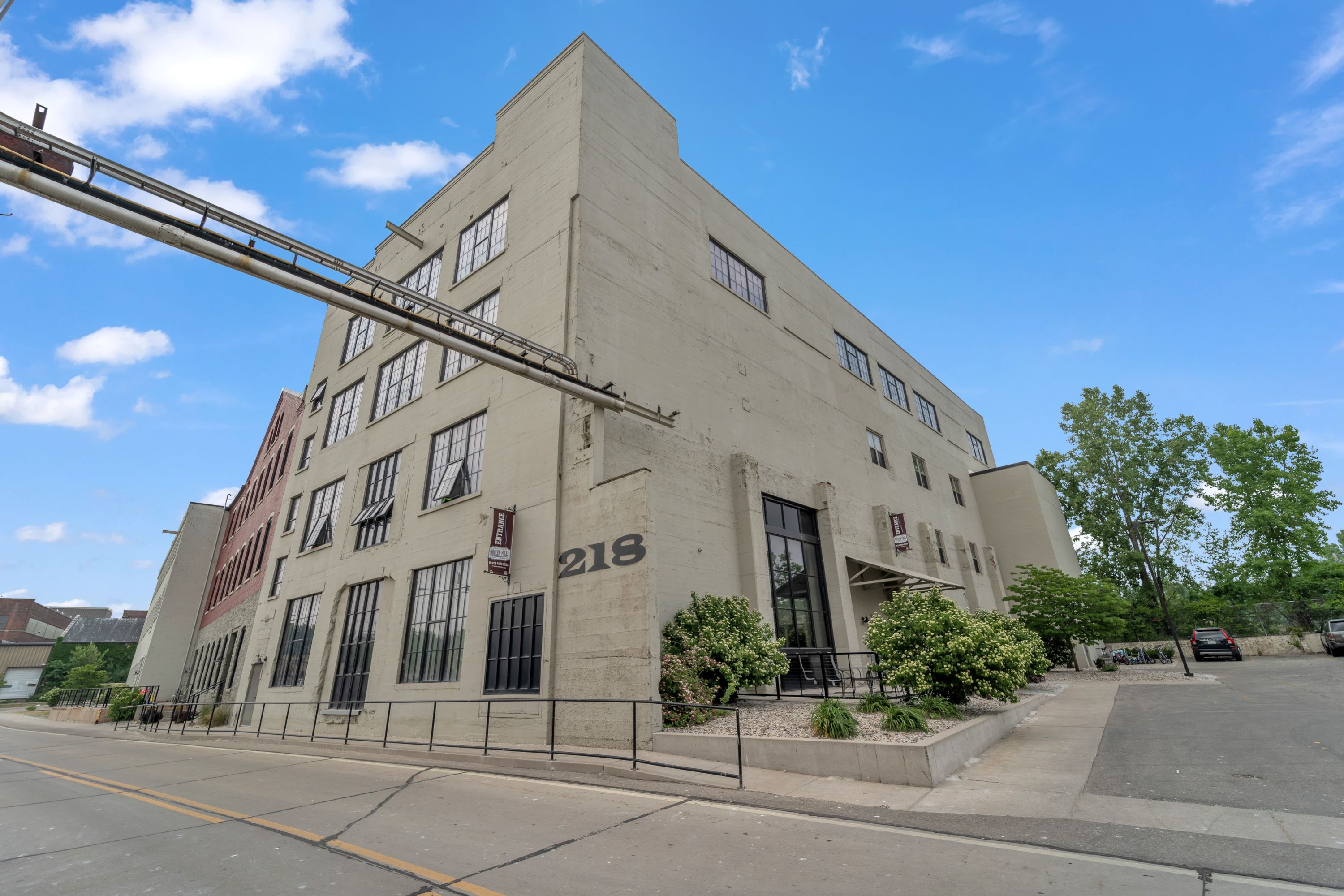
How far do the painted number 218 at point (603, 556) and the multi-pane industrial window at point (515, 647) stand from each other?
116 centimetres

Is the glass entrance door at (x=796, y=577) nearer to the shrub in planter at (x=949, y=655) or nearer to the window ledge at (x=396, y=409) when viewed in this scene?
the shrub in planter at (x=949, y=655)

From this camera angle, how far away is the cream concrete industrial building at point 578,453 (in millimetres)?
13625

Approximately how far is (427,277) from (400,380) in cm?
425

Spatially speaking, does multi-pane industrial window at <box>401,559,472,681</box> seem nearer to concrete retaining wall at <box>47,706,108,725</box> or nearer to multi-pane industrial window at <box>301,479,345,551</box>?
multi-pane industrial window at <box>301,479,345,551</box>

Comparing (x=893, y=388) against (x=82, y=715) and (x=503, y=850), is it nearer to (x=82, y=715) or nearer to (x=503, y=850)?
(x=503, y=850)

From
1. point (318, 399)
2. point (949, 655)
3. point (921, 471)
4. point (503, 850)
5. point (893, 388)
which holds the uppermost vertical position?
point (893, 388)

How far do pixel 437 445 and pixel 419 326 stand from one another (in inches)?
347

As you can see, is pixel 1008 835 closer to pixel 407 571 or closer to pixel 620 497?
pixel 620 497

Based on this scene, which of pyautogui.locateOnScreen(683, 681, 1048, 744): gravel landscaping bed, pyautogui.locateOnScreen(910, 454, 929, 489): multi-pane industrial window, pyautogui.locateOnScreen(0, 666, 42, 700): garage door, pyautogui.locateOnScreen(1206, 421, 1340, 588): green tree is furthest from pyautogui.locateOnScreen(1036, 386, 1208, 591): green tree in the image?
pyautogui.locateOnScreen(0, 666, 42, 700): garage door

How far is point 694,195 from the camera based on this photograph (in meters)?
21.7

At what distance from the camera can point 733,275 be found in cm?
2258

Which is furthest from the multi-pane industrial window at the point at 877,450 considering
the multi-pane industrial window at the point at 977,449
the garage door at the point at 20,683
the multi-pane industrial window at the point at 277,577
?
the garage door at the point at 20,683

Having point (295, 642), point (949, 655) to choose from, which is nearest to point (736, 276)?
point (949, 655)

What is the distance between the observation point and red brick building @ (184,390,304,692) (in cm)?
2903
